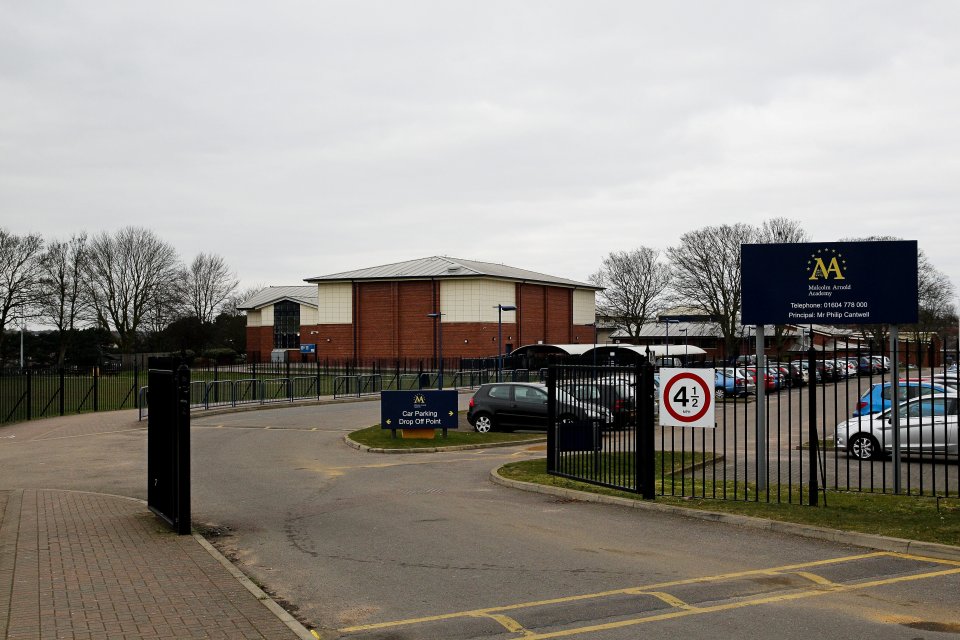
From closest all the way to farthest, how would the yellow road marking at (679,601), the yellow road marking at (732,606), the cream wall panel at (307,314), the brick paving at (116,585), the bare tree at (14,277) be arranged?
1. the yellow road marking at (732,606)
2. the brick paving at (116,585)
3. the yellow road marking at (679,601)
4. the bare tree at (14,277)
5. the cream wall panel at (307,314)

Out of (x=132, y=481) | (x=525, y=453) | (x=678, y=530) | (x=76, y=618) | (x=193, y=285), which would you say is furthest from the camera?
(x=193, y=285)

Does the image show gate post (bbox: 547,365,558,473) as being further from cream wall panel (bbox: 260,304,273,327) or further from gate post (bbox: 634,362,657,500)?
cream wall panel (bbox: 260,304,273,327)

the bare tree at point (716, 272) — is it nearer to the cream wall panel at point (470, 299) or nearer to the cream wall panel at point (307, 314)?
the cream wall panel at point (470, 299)

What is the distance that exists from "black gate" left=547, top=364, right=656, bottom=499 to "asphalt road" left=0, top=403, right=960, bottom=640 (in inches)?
39.5

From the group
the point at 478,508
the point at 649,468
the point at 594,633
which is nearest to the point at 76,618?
the point at 594,633

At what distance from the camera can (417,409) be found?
72.4 ft

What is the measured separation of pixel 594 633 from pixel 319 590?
2.74 m

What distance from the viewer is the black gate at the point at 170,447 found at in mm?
10539

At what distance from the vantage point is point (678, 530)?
10.5 metres

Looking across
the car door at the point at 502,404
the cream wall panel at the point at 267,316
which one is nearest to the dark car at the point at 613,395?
the car door at the point at 502,404

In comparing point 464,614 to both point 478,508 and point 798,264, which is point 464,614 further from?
point 798,264

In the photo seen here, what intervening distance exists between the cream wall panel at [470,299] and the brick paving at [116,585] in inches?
2472

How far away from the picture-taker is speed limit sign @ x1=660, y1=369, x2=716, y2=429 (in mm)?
12766

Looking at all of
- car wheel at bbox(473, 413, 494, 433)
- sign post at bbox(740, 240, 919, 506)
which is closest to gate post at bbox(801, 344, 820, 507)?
sign post at bbox(740, 240, 919, 506)
